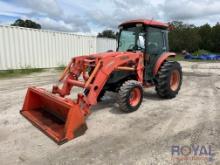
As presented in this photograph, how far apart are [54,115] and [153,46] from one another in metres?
3.40

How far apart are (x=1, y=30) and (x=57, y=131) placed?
10276 millimetres

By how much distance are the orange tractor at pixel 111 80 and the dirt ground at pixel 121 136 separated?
24 centimetres

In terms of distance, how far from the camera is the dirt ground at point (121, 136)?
3453mm

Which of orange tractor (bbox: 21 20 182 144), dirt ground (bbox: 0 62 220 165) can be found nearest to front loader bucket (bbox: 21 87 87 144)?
orange tractor (bbox: 21 20 182 144)

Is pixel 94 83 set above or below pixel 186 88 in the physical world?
above

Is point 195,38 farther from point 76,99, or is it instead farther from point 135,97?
point 76,99

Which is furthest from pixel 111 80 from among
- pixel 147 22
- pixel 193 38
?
pixel 193 38

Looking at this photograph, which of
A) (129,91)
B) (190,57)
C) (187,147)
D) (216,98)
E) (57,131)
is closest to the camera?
(187,147)

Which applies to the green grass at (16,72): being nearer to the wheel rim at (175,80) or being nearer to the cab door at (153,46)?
the cab door at (153,46)

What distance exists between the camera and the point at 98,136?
4223mm

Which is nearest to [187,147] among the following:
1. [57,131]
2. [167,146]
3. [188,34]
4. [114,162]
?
[167,146]

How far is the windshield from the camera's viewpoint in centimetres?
629

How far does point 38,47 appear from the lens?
14539mm

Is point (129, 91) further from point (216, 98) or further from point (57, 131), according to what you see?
point (216, 98)
